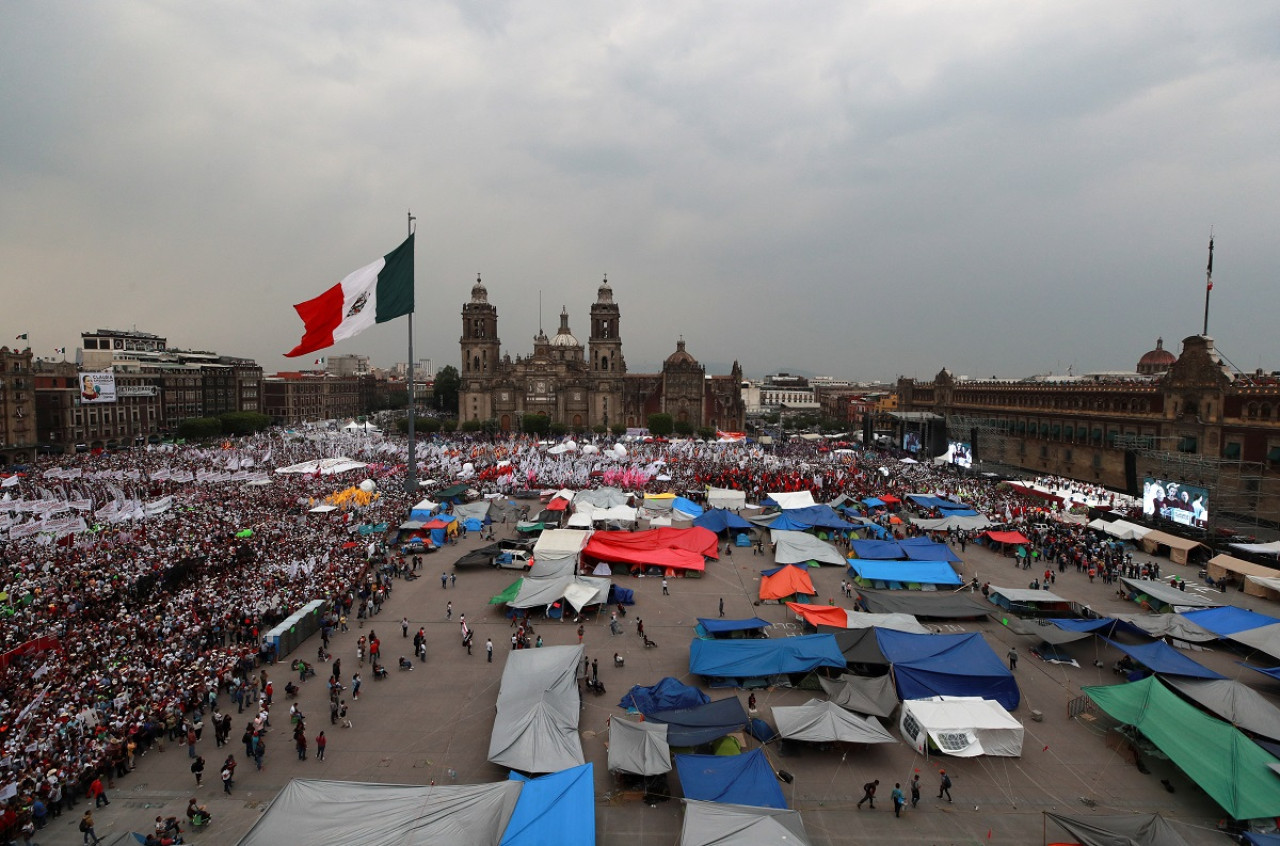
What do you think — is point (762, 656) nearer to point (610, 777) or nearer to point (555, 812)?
point (610, 777)

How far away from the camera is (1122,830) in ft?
30.7

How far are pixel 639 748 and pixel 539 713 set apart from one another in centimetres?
200

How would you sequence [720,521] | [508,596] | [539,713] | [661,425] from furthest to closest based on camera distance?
[661,425]
[720,521]
[508,596]
[539,713]

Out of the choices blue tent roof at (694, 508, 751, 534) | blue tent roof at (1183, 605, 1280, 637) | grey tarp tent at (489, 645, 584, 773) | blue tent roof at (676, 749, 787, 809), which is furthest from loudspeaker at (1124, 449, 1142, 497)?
grey tarp tent at (489, 645, 584, 773)

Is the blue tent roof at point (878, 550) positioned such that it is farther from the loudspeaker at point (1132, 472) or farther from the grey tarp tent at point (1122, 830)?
the loudspeaker at point (1132, 472)

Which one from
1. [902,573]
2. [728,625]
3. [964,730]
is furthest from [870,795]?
[902,573]

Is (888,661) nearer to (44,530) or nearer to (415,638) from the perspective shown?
(415,638)

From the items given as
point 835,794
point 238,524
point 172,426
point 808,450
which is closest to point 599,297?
point 808,450

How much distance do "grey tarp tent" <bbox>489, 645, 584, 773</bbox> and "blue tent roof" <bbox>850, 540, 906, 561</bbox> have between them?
525 inches

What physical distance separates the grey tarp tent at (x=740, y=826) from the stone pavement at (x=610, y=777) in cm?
112

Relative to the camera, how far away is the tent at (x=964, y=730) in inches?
485

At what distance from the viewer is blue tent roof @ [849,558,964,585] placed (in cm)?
2214

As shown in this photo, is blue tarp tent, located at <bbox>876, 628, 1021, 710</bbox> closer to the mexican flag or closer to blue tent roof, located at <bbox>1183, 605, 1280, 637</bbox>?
Result: blue tent roof, located at <bbox>1183, 605, 1280, 637</bbox>

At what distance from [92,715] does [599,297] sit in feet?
258
